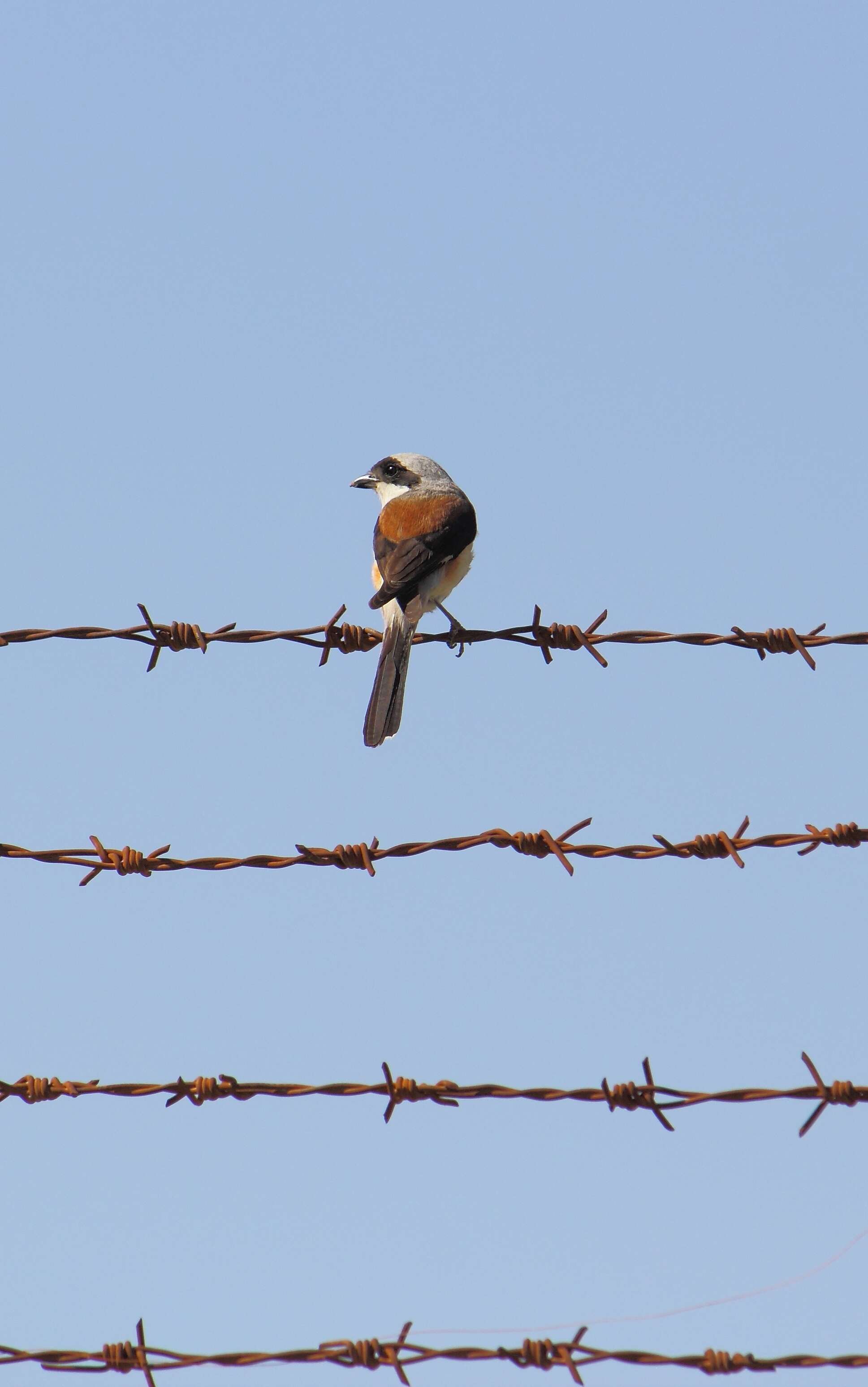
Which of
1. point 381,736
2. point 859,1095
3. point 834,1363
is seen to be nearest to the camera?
point 834,1363

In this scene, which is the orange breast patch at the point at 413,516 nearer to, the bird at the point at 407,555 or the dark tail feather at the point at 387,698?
the bird at the point at 407,555

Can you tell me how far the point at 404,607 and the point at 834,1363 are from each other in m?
4.81

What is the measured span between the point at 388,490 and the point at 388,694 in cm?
337

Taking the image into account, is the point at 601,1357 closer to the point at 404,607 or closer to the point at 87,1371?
the point at 87,1371

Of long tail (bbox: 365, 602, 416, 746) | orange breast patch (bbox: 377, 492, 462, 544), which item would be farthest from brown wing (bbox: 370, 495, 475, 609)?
long tail (bbox: 365, 602, 416, 746)

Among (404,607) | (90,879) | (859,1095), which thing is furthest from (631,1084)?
(404,607)

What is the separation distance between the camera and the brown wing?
794cm

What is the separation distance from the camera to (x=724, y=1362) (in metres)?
3.74

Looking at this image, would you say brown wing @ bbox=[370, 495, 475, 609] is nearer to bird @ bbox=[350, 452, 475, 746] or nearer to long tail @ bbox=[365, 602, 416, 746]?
bird @ bbox=[350, 452, 475, 746]

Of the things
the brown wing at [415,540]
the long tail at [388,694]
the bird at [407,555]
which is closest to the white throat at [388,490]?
the bird at [407,555]

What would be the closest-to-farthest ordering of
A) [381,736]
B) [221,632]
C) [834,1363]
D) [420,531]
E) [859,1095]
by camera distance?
[834,1363]
[859,1095]
[221,632]
[381,736]
[420,531]

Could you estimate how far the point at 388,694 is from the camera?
6965 mm

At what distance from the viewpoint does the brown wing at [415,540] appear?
7.94m

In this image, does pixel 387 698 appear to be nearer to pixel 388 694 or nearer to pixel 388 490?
pixel 388 694
